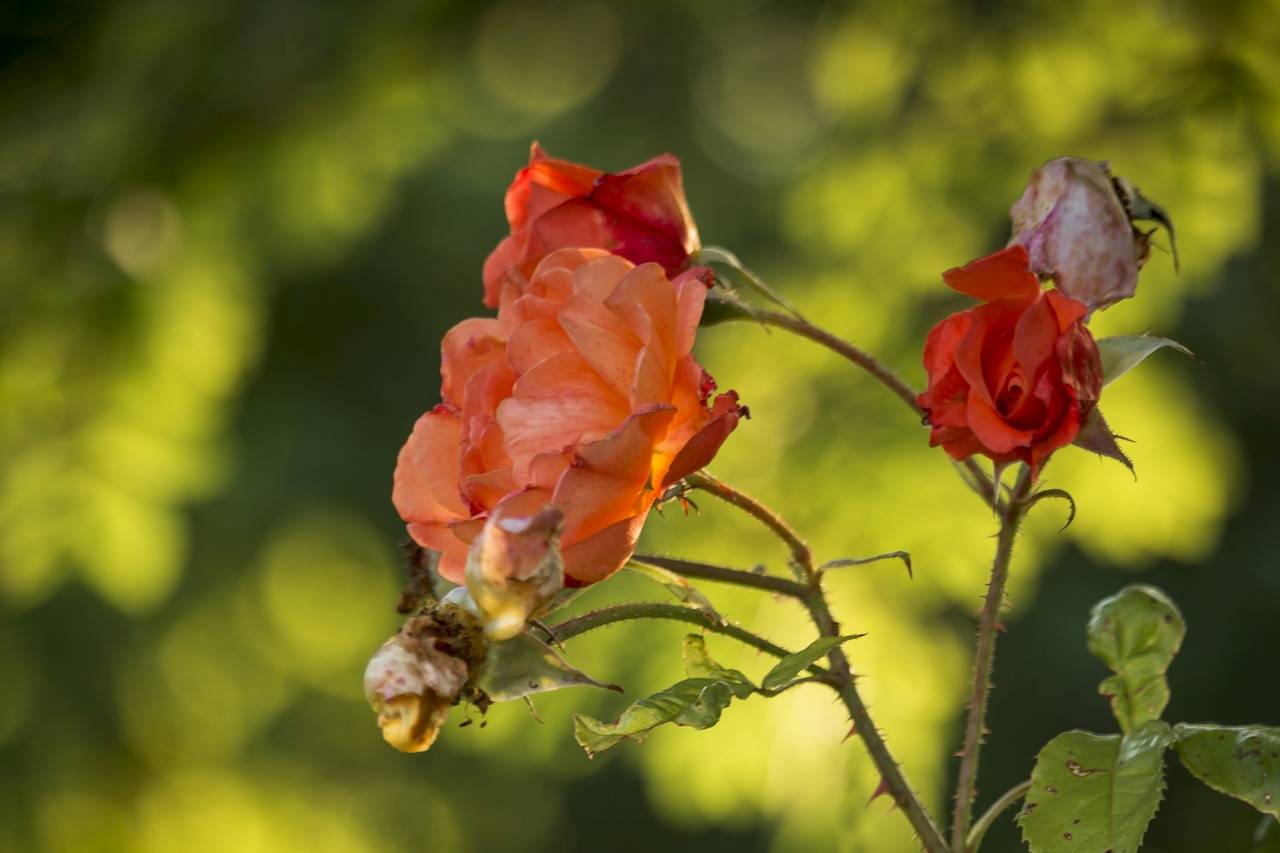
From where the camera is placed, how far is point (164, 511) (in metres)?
1.81

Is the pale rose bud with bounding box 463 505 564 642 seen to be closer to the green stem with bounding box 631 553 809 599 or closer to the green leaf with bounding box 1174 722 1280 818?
the green stem with bounding box 631 553 809 599

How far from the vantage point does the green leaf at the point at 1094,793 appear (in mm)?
481

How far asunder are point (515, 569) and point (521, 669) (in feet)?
0.22

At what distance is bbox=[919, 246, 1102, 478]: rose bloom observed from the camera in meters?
0.46

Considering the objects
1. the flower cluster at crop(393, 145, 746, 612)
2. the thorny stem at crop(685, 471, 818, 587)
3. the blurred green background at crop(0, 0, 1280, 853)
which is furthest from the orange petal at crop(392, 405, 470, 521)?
the blurred green background at crop(0, 0, 1280, 853)

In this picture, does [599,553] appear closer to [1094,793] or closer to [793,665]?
[793,665]

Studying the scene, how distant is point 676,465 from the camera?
1.43 feet

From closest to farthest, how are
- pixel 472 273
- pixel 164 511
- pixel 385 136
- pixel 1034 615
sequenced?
pixel 164 511, pixel 385 136, pixel 1034 615, pixel 472 273

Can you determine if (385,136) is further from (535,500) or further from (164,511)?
(535,500)

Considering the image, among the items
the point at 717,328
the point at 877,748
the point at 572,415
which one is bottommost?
the point at 717,328

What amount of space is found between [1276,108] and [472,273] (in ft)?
9.16

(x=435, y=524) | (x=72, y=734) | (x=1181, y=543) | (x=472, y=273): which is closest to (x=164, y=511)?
(x=72, y=734)

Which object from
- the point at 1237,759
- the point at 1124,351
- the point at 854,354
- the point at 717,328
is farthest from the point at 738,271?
the point at 717,328

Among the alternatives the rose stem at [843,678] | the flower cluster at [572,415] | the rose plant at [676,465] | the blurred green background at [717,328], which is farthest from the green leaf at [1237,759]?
the blurred green background at [717,328]
